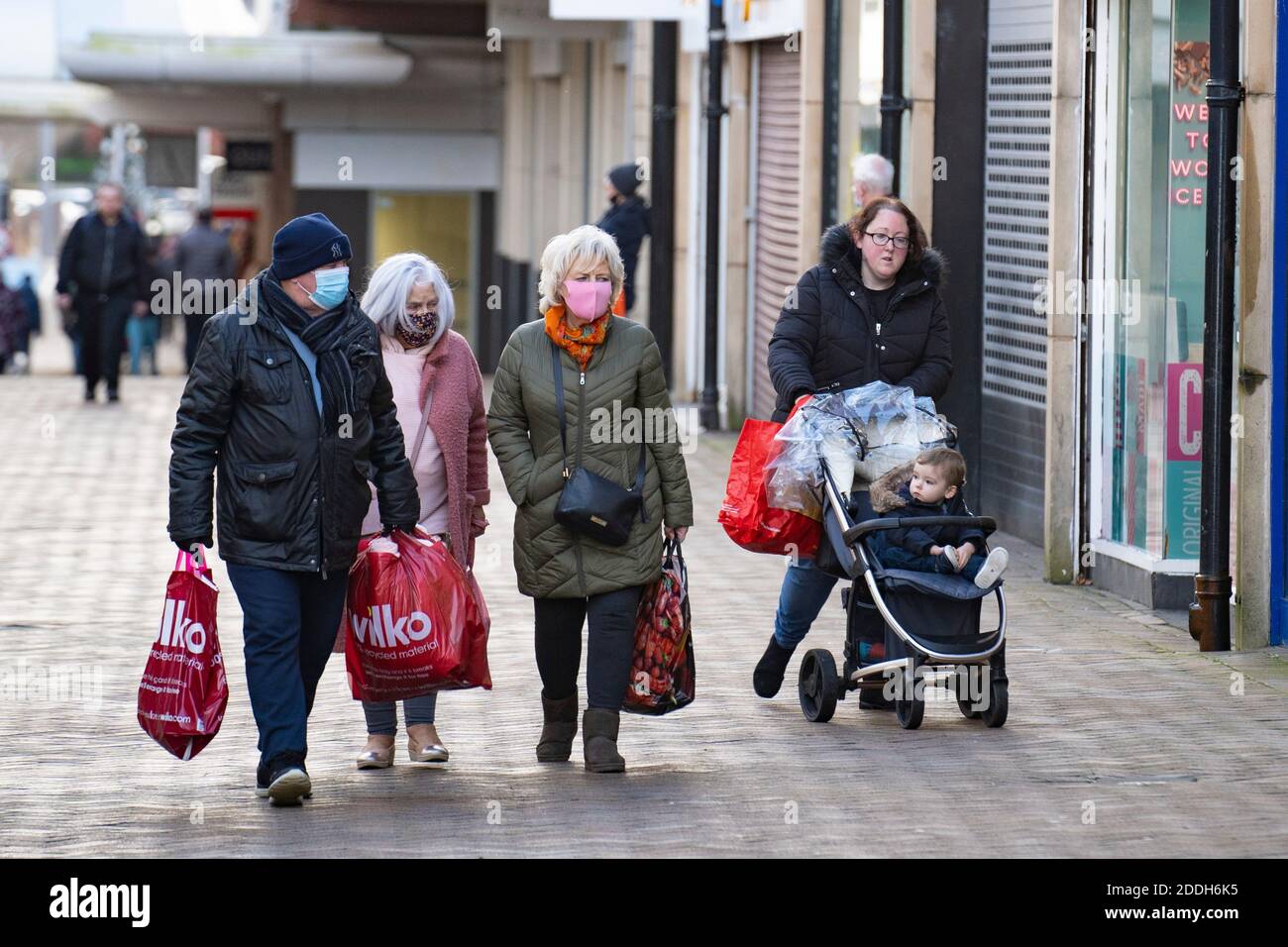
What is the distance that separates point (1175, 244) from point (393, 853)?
210 inches

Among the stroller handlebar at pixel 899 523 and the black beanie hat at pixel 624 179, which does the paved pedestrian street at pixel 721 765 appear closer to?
the stroller handlebar at pixel 899 523

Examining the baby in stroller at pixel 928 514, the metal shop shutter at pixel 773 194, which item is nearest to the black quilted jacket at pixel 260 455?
the baby in stroller at pixel 928 514

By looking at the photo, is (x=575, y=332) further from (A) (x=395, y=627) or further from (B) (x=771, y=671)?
(B) (x=771, y=671)

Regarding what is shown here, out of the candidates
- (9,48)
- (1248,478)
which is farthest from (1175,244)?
(9,48)

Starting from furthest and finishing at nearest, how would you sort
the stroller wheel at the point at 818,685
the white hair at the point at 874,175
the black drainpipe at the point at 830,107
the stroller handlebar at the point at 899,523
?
the black drainpipe at the point at 830,107
the white hair at the point at 874,175
the stroller wheel at the point at 818,685
the stroller handlebar at the point at 899,523

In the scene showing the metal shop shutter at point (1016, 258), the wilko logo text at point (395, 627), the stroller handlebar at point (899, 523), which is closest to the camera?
the wilko logo text at point (395, 627)

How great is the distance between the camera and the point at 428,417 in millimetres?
7156

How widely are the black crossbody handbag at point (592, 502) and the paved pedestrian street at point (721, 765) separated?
2.47 ft

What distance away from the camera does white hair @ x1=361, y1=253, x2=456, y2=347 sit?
6996 mm

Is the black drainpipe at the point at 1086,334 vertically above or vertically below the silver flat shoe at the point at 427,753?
above

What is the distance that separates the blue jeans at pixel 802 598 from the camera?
8.15m

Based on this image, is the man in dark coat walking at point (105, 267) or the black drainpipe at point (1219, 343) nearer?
the black drainpipe at point (1219, 343)

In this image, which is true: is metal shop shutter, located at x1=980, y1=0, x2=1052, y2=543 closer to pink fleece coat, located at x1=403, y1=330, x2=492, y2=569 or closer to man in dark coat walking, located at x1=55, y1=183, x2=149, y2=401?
pink fleece coat, located at x1=403, y1=330, x2=492, y2=569
